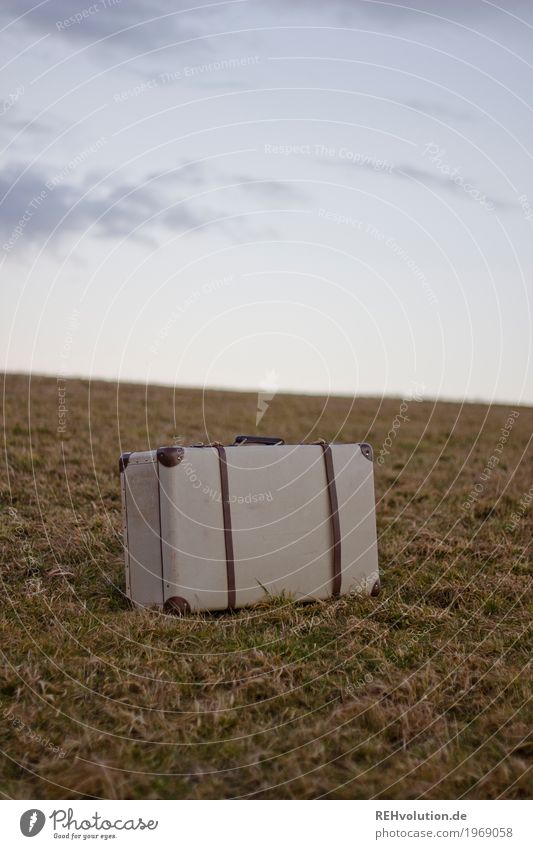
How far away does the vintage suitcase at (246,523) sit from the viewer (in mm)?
5969

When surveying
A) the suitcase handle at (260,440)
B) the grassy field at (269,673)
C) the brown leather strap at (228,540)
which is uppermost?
the suitcase handle at (260,440)

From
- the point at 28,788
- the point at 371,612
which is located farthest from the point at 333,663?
the point at 28,788

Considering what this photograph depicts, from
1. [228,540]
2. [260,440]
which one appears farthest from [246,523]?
[260,440]

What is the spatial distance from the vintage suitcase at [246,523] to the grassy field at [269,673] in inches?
8.8

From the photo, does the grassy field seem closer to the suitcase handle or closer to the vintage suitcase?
the vintage suitcase

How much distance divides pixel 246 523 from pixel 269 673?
1492 millimetres

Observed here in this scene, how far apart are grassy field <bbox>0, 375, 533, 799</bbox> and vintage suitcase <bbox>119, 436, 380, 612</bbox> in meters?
0.22

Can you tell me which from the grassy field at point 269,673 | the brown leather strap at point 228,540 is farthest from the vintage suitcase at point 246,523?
the grassy field at point 269,673

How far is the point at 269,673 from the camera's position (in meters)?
4.96

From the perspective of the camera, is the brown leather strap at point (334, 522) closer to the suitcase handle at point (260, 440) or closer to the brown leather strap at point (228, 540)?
the suitcase handle at point (260, 440)

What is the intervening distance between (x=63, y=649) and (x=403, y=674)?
236 centimetres

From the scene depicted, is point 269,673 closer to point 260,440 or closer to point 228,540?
point 228,540

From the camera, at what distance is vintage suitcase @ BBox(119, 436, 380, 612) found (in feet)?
19.6
